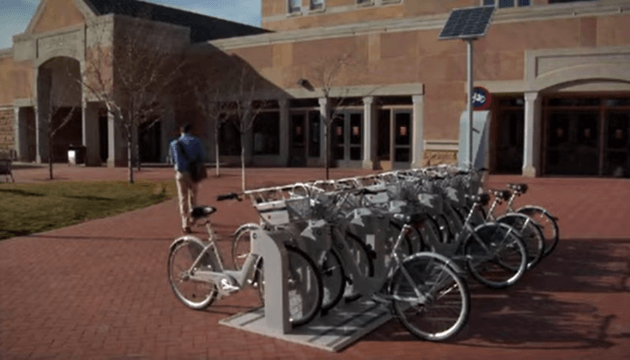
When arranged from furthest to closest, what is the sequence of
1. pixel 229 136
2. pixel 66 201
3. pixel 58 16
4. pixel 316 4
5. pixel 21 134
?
pixel 316 4 → pixel 21 134 → pixel 58 16 → pixel 229 136 → pixel 66 201

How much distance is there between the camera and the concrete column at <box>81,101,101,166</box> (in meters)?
32.1

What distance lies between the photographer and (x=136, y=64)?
91.0ft

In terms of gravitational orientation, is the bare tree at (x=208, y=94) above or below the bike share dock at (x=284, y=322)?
above

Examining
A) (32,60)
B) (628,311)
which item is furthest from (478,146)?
(32,60)

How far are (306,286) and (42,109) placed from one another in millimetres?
32533

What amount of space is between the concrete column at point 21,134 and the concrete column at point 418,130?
22.7 metres

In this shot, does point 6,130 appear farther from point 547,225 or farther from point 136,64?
point 547,225

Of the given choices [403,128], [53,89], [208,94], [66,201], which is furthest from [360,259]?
[53,89]

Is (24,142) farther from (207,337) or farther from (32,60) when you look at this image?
(207,337)

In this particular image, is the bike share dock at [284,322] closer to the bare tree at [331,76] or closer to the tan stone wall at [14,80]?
the bare tree at [331,76]

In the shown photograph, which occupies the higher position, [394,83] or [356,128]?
[394,83]

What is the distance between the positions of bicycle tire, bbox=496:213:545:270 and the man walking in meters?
5.61

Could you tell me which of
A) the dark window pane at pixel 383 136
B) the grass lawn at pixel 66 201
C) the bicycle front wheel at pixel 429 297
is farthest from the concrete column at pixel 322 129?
the bicycle front wheel at pixel 429 297

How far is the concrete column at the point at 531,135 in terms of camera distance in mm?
23406
